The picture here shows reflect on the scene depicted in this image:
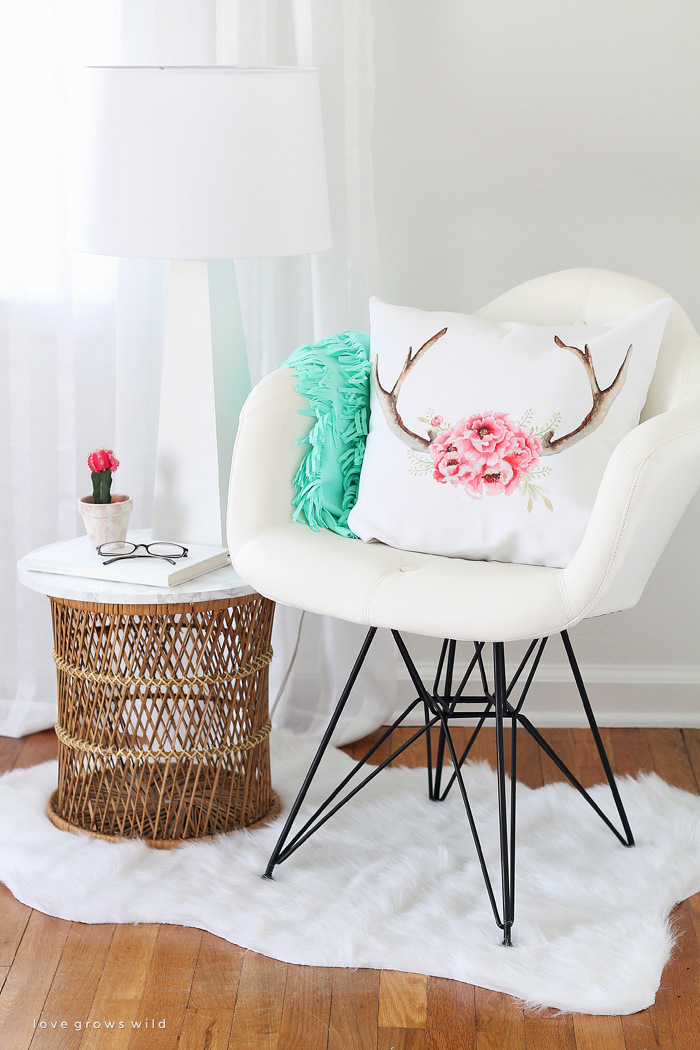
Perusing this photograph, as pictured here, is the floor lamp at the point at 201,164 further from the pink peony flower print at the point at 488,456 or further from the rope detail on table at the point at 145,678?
the rope detail on table at the point at 145,678

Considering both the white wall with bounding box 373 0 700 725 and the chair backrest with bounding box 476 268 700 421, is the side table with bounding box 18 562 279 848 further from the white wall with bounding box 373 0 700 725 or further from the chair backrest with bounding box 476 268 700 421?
the white wall with bounding box 373 0 700 725

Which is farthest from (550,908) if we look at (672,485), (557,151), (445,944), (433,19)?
(433,19)

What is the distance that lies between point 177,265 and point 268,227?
203 millimetres

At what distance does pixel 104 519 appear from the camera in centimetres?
188

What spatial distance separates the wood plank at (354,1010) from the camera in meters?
1.44

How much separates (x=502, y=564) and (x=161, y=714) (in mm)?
629

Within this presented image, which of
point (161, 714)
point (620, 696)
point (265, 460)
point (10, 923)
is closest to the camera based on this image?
point (10, 923)

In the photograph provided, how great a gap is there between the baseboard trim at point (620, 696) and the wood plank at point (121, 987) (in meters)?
Result: 0.94

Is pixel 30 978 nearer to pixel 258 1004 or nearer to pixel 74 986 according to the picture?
pixel 74 986

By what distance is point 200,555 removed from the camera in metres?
1.87

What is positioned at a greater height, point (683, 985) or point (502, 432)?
point (502, 432)

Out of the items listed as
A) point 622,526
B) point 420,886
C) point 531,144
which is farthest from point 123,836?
point 531,144

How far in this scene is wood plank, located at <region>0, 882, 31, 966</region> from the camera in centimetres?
161

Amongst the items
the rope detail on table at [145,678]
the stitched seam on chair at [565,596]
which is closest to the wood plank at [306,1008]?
the rope detail on table at [145,678]
